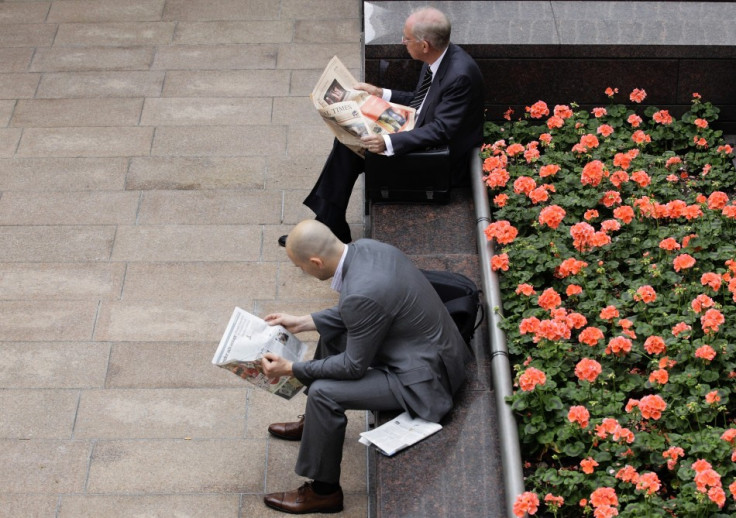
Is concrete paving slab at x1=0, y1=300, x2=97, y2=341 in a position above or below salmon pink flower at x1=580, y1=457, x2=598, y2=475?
below

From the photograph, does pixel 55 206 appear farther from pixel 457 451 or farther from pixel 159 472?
pixel 457 451

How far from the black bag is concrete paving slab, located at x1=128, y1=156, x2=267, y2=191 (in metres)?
2.61

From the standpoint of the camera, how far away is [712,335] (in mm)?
5238

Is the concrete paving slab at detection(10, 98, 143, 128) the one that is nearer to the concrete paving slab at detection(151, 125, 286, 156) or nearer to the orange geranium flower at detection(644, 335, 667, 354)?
the concrete paving slab at detection(151, 125, 286, 156)

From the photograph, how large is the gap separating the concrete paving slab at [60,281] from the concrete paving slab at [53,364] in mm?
470

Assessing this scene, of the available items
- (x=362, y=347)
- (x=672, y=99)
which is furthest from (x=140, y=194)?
(x=672, y=99)

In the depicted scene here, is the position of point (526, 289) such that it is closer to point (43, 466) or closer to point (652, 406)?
point (652, 406)

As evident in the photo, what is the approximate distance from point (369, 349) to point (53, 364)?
2396mm

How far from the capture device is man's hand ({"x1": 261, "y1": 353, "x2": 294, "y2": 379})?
5.12m

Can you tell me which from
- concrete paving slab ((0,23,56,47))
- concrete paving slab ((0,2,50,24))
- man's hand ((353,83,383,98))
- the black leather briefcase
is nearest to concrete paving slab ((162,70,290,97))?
concrete paving slab ((0,23,56,47))

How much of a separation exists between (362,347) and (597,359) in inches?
50.2

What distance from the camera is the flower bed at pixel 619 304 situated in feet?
15.5

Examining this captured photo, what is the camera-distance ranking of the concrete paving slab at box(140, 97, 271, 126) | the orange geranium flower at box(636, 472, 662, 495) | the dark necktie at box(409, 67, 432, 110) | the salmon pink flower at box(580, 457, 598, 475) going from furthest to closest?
the concrete paving slab at box(140, 97, 271, 126)
the dark necktie at box(409, 67, 432, 110)
the salmon pink flower at box(580, 457, 598, 475)
the orange geranium flower at box(636, 472, 662, 495)

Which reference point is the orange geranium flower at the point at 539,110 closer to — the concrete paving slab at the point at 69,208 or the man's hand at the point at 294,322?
the man's hand at the point at 294,322
